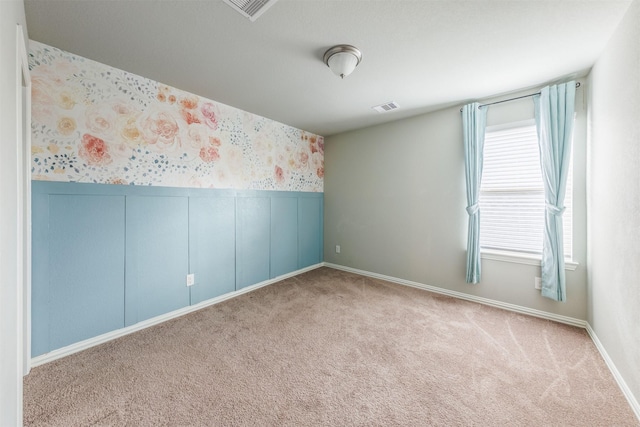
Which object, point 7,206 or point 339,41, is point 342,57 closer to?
point 339,41

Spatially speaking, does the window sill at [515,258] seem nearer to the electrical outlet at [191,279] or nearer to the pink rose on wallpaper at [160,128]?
the electrical outlet at [191,279]

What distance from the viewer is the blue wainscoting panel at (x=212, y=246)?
2.78m

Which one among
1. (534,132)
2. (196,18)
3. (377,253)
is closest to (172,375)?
(196,18)

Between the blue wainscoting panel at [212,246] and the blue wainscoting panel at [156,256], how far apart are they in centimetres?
9

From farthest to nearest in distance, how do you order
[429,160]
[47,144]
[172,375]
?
[429,160], [47,144], [172,375]

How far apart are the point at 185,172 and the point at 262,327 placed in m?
1.80

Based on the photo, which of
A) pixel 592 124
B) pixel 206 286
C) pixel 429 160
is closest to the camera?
pixel 592 124

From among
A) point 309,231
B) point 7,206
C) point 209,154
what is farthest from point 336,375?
point 309,231

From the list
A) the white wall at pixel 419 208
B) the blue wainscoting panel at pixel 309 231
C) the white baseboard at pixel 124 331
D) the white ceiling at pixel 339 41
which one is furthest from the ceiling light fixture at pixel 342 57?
the white baseboard at pixel 124 331

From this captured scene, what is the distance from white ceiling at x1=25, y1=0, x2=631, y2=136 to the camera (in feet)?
5.09

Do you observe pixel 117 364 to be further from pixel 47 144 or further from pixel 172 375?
pixel 47 144

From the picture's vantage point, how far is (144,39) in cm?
184

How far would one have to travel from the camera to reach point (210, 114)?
9.53 feet

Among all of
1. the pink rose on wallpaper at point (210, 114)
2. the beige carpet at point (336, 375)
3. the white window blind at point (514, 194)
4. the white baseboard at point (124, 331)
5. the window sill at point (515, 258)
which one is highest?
the pink rose on wallpaper at point (210, 114)
